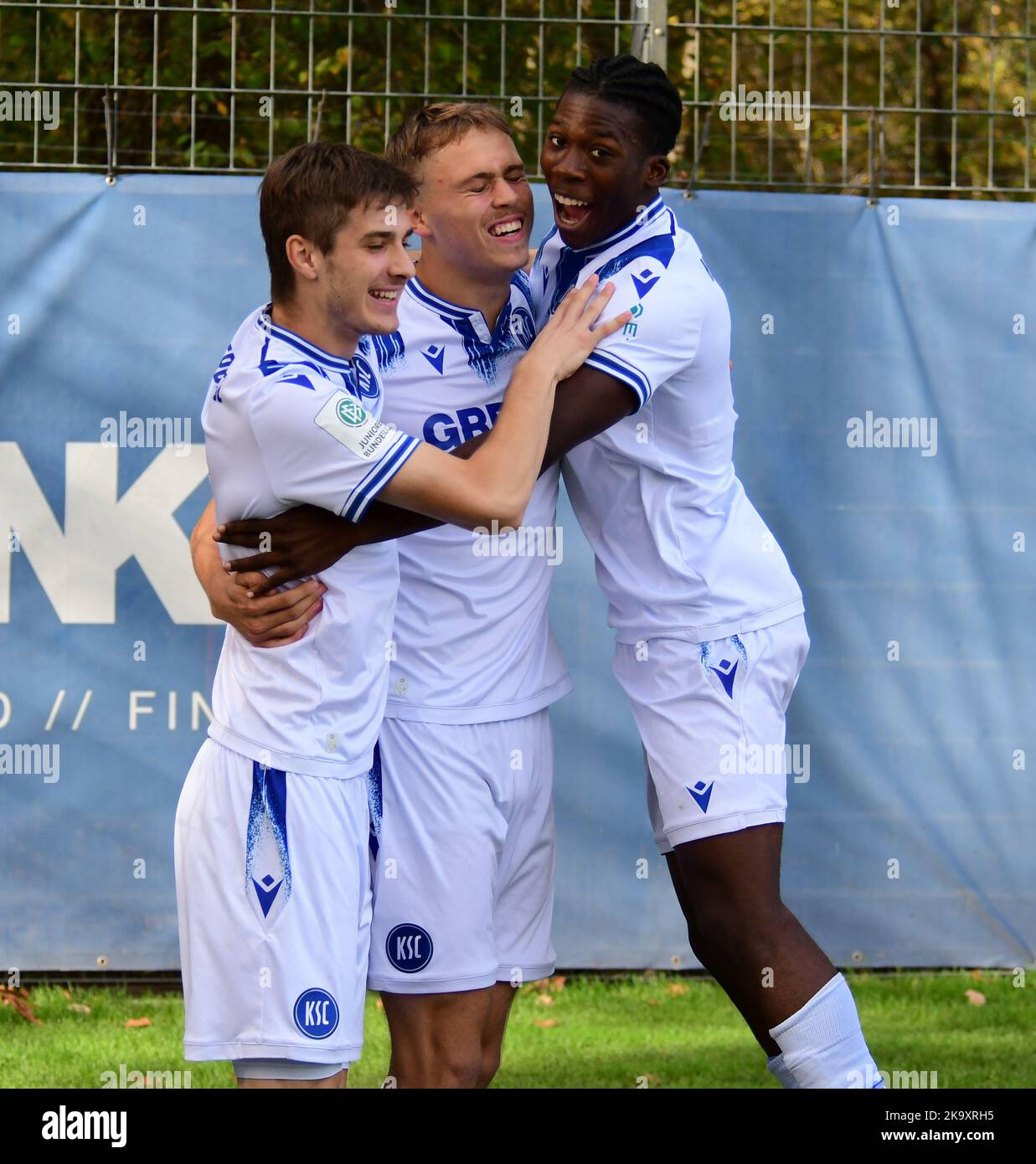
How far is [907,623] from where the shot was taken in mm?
5156

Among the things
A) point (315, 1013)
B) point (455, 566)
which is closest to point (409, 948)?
point (315, 1013)

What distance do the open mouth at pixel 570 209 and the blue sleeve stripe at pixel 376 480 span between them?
708 mm

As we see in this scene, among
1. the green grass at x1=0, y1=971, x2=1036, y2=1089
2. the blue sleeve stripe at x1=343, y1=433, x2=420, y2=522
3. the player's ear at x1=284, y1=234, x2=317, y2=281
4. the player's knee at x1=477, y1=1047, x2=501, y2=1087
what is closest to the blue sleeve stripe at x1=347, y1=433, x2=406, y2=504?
the blue sleeve stripe at x1=343, y1=433, x2=420, y2=522

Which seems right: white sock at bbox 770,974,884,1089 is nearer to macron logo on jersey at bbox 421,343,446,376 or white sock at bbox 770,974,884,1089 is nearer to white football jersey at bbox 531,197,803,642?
white football jersey at bbox 531,197,803,642

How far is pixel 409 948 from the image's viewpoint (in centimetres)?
312

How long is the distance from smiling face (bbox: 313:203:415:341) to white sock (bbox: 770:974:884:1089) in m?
1.48

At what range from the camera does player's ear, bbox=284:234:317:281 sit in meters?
2.77

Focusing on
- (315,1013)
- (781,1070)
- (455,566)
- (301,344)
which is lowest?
(781,1070)

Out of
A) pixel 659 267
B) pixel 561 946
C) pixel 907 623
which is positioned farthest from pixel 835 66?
pixel 659 267

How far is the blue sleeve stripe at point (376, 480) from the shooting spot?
8.98 ft

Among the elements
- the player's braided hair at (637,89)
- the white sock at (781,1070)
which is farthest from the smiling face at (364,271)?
the white sock at (781,1070)

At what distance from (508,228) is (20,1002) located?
301 cm

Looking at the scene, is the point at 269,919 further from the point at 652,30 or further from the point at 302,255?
the point at 652,30

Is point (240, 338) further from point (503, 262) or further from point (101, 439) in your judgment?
point (101, 439)
